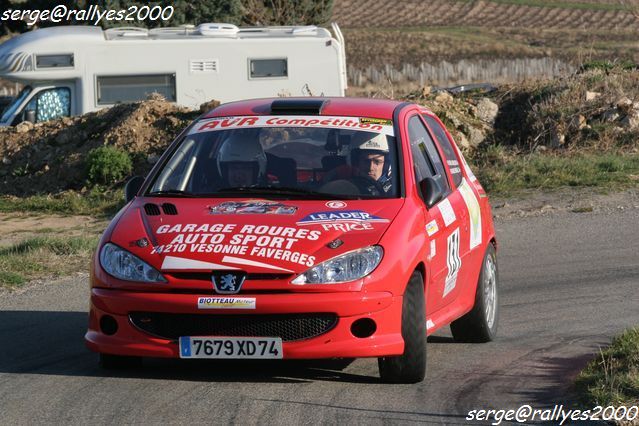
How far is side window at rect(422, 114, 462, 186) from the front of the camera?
852 centimetres

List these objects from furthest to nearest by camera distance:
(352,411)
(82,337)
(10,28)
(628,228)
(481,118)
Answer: (10,28), (481,118), (628,228), (82,337), (352,411)

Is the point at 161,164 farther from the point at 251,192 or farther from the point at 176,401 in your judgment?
the point at 176,401

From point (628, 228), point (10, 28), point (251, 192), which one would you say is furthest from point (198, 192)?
point (10, 28)

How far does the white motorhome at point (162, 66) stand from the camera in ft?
71.4

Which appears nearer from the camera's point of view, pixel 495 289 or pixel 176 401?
pixel 176 401

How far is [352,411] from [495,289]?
8.98 ft

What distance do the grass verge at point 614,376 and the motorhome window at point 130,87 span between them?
15.8 meters

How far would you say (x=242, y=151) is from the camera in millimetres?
7953

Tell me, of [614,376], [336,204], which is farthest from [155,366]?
[614,376]

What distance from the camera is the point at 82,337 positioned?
28.2 feet

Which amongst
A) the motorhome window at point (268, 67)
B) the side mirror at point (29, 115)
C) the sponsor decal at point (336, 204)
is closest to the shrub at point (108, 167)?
the side mirror at point (29, 115)

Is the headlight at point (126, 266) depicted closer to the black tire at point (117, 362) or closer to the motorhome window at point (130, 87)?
the black tire at point (117, 362)

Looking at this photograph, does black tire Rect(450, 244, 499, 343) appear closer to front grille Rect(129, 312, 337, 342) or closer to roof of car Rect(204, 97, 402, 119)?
roof of car Rect(204, 97, 402, 119)

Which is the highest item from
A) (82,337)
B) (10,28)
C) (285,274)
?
(285,274)
